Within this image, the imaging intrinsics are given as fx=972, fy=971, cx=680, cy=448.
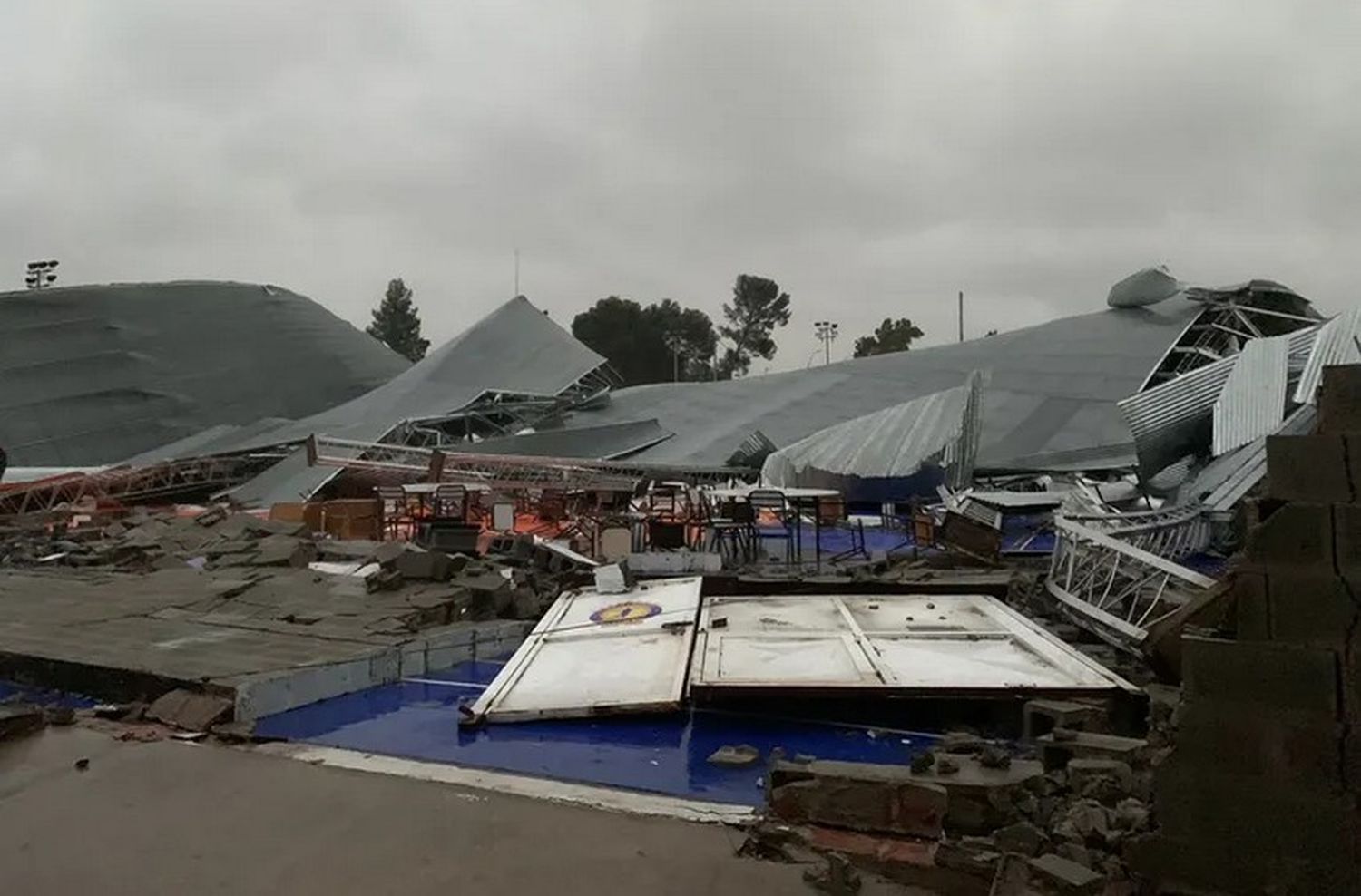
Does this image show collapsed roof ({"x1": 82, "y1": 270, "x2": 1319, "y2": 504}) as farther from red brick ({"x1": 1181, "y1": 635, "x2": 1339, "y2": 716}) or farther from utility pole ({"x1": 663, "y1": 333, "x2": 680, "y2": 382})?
utility pole ({"x1": 663, "y1": 333, "x2": 680, "y2": 382})

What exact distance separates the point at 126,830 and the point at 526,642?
4354mm

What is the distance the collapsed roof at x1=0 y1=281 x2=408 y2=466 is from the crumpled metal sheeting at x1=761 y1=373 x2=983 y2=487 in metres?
36.6

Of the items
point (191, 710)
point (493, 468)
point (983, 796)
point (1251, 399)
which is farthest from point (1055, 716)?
point (493, 468)

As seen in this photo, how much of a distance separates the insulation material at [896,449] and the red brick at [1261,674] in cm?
2071

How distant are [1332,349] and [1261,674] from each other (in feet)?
54.0

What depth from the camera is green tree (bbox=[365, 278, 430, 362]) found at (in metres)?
92.0

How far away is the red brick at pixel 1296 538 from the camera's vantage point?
3.47 m

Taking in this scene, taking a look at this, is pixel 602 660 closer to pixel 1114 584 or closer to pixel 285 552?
pixel 1114 584

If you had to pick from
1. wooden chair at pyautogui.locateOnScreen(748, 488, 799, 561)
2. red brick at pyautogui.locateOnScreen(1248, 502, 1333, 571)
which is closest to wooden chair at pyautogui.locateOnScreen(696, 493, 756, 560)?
wooden chair at pyautogui.locateOnScreen(748, 488, 799, 561)

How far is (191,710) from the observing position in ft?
23.0

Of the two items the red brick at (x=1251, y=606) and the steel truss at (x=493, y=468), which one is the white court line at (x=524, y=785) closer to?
the red brick at (x=1251, y=606)

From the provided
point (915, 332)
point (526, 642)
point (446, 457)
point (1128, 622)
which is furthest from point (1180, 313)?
point (915, 332)

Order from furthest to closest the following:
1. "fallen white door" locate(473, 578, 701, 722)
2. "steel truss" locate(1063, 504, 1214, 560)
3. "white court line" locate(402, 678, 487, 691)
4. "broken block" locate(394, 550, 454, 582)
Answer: "broken block" locate(394, 550, 454, 582)
"steel truss" locate(1063, 504, 1214, 560)
"white court line" locate(402, 678, 487, 691)
"fallen white door" locate(473, 578, 701, 722)

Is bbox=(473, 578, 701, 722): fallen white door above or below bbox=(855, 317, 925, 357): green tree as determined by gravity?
below
